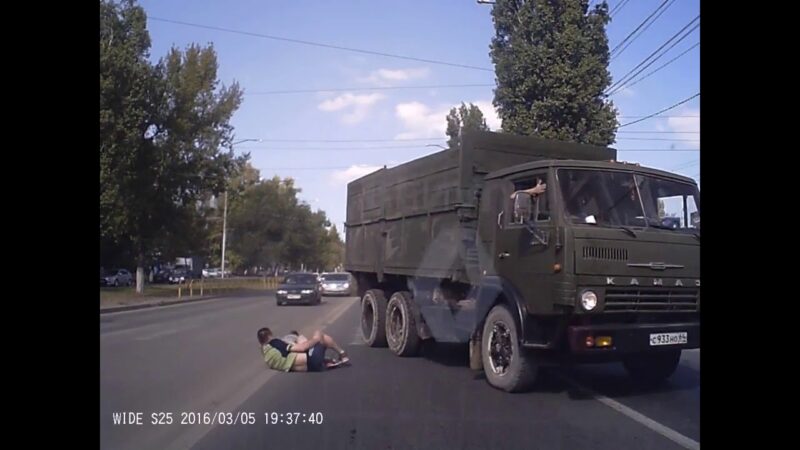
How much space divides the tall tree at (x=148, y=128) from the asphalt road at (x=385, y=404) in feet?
12.6

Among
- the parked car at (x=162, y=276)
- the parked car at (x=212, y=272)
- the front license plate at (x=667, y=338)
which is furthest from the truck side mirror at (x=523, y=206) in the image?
the parked car at (x=162, y=276)

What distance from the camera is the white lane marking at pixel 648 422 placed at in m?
6.38

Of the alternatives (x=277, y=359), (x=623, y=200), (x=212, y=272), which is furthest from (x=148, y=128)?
(x=212, y=272)

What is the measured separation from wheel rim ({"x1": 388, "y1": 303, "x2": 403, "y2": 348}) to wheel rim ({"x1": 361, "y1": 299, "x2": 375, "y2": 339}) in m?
0.78

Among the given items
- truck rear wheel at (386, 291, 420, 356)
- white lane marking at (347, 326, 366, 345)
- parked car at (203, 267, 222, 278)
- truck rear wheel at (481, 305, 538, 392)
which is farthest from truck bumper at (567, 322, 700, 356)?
parked car at (203, 267, 222, 278)

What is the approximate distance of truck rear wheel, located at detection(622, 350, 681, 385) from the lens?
9180 millimetres

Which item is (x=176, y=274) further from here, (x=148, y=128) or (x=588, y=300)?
(x=588, y=300)

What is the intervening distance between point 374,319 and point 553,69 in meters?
6.46

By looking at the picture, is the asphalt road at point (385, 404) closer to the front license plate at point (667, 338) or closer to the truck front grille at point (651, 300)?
the front license plate at point (667, 338)

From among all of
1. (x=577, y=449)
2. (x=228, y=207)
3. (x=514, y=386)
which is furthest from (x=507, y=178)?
(x=228, y=207)

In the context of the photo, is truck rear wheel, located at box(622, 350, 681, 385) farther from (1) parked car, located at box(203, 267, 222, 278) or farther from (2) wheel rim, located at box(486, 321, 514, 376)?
(1) parked car, located at box(203, 267, 222, 278)

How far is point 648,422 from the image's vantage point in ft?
23.3
